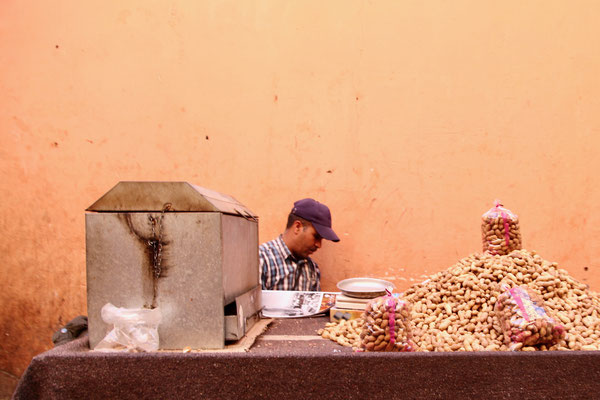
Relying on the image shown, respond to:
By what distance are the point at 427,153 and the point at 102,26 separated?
99.6 inches

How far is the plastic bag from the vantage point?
3.67 feet

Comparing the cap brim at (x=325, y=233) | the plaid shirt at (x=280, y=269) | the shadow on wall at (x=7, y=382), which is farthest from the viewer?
the shadow on wall at (x=7, y=382)

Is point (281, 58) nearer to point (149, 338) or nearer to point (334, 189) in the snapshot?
point (334, 189)

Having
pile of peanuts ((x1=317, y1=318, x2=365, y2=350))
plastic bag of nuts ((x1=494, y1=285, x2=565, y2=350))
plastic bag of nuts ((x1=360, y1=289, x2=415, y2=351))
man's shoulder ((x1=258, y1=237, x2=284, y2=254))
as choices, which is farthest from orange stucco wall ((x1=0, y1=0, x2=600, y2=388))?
plastic bag of nuts ((x1=360, y1=289, x2=415, y2=351))

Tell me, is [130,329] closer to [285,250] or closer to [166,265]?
[166,265]

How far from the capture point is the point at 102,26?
2932 millimetres

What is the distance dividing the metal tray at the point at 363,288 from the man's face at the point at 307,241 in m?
0.85

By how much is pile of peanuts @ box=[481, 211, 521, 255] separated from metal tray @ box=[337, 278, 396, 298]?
454mm

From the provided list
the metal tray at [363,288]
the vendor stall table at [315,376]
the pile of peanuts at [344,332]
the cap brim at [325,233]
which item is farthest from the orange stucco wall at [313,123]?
the vendor stall table at [315,376]

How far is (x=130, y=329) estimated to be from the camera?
3.74 ft

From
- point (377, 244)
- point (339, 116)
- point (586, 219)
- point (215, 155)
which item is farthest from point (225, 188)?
point (586, 219)

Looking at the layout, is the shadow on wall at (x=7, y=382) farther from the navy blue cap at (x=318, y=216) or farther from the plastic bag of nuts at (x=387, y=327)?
the plastic bag of nuts at (x=387, y=327)

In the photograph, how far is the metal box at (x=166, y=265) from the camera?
119 cm

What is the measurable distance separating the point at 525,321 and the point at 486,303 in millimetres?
313
